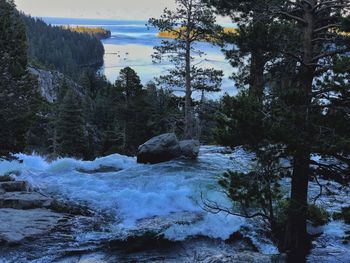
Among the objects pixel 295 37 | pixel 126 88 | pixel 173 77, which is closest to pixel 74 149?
pixel 126 88

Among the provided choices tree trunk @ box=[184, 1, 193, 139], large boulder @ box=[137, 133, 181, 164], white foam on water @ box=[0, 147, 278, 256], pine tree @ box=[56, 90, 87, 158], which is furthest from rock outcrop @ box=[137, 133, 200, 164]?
pine tree @ box=[56, 90, 87, 158]

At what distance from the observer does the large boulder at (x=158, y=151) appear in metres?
21.5

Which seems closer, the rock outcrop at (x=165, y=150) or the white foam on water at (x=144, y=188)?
the white foam on water at (x=144, y=188)

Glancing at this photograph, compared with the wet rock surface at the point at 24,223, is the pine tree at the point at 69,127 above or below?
below

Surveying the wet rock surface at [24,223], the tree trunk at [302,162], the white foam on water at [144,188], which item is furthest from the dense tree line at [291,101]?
the wet rock surface at [24,223]

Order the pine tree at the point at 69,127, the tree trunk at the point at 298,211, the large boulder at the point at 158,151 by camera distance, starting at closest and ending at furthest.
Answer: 1. the tree trunk at the point at 298,211
2. the large boulder at the point at 158,151
3. the pine tree at the point at 69,127

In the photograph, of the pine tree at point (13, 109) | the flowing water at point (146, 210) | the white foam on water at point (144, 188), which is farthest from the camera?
the pine tree at point (13, 109)

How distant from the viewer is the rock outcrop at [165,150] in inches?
848

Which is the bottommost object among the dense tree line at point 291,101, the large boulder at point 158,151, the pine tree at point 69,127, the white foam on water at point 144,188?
the pine tree at point 69,127

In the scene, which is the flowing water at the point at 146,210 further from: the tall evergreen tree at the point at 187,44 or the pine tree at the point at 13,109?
the tall evergreen tree at the point at 187,44

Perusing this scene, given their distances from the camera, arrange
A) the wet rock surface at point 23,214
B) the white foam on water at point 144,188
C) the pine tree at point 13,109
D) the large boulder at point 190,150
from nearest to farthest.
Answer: the wet rock surface at point 23,214, the white foam on water at point 144,188, the pine tree at point 13,109, the large boulder at point 190,150

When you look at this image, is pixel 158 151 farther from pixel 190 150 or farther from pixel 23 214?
pixel 23 214

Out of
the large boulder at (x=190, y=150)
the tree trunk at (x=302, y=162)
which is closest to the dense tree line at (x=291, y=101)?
the tree trunk at (x=302, y=162)

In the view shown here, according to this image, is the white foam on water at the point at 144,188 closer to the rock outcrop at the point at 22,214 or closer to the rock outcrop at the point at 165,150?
the rock outcrop at the point at 165,150
